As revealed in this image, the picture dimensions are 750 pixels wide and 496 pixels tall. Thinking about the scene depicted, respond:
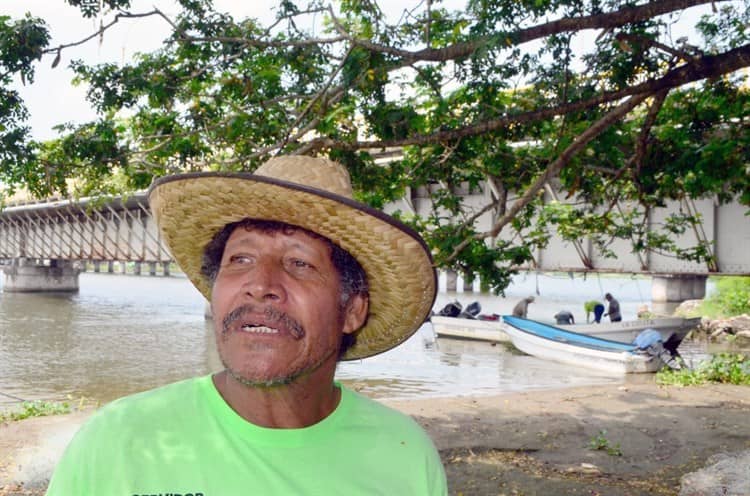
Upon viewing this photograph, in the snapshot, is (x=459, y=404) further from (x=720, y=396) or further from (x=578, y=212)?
(x=720, y=396)

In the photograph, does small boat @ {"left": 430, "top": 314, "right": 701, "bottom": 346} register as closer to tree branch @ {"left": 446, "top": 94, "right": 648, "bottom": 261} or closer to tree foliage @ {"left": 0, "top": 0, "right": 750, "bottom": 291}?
tree foliage @ {"left": 0, "top": 0, "right": 750, "bottom": 291}

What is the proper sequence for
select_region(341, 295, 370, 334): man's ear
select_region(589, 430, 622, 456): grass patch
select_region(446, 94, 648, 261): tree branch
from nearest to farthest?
select_region(341, 295, 370, 334): man's ear → select_region(446, 94, 648, 261): tree branch → select_region(589, 430, 622, 456): grass patch

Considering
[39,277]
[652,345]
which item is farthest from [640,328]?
[39,277]

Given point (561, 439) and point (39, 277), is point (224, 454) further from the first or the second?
point (39, 277)

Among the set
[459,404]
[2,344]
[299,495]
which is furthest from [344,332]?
[2,344]

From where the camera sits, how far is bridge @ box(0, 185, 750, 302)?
1972cm

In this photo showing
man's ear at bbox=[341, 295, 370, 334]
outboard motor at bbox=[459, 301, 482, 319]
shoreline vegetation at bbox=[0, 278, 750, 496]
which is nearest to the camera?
man's ear at bbox=[341, 295, 370, 334]

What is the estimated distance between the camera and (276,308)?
6.85 feet

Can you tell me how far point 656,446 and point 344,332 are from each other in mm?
7553

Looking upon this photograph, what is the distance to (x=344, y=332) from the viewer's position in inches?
97.4

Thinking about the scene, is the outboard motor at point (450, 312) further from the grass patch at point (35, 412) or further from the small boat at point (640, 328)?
the grass patch at point (35, 412)

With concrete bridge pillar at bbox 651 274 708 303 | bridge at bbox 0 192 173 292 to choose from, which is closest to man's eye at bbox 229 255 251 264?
bridge at bbox 0 192 173 292

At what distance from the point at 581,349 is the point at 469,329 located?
7.25 m

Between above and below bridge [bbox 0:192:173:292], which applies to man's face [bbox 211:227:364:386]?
below
